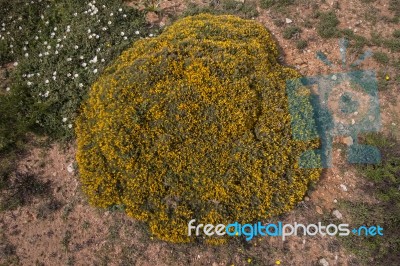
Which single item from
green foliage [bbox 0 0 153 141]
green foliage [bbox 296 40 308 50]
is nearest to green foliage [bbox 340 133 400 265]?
green foliage [bbox 296 40 308 50]

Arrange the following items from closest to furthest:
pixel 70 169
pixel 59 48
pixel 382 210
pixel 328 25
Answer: pixel 382 210
pixel 70 169
pixel 59 48
pixel 328 25

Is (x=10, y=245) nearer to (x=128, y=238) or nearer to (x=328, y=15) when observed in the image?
(x=128, y=238)

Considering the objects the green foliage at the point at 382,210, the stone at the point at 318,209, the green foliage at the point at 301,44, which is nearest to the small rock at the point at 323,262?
the green foliage at the point at 382,210

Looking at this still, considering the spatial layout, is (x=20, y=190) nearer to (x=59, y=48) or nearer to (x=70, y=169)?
(x=70, y=169)

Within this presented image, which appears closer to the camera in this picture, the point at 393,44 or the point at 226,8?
the point at 393,44

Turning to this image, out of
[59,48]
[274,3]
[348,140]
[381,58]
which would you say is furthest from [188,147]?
[381,58]

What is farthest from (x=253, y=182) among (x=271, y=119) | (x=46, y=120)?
(x=46, y=120)
